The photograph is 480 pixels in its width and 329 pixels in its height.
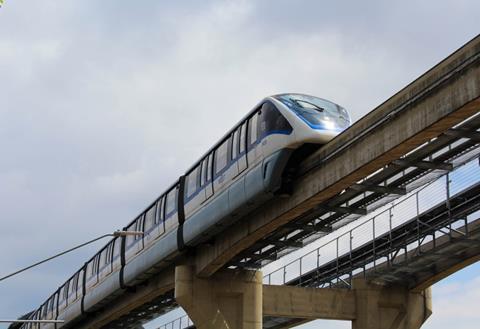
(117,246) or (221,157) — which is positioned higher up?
(221,157)

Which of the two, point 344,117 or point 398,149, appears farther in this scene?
point 344,117

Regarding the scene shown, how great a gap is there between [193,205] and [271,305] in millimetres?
6956

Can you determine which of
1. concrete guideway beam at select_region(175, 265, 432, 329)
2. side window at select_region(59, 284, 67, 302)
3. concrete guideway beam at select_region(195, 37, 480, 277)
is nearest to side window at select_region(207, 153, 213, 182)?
concrete guideway beam at select_region(195, 37, 480, 277)

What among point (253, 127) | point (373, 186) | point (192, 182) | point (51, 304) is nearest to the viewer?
point (373, 186)

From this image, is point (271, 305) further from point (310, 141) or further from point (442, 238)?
point (310, 141)

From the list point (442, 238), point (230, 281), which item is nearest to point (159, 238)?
point (230, 281)

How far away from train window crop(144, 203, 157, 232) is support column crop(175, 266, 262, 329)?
366cm

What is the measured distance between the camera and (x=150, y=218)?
3694 cm

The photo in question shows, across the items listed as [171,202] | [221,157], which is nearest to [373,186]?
[221,157]

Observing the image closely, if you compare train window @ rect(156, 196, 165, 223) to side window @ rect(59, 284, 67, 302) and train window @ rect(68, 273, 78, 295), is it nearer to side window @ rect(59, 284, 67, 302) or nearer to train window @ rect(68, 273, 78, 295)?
train window @ rect(68, 273, 78, 295)

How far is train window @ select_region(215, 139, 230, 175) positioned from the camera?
28516 mm

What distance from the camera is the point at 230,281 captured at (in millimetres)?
→ 34062

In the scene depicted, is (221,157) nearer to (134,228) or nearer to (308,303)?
(308,303)

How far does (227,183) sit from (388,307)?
12.9 m
